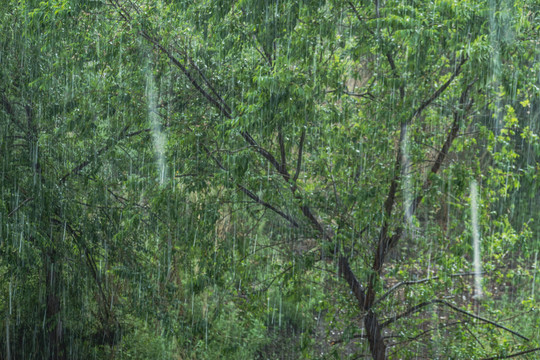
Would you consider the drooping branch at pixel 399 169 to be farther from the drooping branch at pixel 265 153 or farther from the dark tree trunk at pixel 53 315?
the dark tree trunk at pixel 53 315

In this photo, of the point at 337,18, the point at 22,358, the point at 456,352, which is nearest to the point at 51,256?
the point at 22,358

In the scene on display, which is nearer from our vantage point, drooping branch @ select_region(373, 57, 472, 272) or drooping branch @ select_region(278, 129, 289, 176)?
drooping branch @ select_region(373, 57, 472, 272)

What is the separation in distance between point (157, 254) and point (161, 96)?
189 centimetres

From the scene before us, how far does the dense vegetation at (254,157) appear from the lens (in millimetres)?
4957

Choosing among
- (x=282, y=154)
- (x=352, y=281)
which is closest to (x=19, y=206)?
(x=282, y=154)

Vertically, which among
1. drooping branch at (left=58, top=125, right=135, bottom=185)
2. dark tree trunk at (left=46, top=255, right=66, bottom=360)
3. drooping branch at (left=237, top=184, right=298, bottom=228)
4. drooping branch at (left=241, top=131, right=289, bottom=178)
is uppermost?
drooping branch at (left=58, top=125, right=135, bottom=185)

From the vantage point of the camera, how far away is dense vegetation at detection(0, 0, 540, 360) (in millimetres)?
4957

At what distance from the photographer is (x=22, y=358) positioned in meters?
6.77

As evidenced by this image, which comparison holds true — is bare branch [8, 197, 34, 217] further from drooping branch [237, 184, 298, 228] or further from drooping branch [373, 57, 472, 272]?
drooping branch [373, 57, 472, 272]

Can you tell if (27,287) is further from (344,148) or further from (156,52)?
(344,148)

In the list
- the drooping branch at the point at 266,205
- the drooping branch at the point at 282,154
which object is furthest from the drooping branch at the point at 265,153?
the drooping branch at the point at 266,205

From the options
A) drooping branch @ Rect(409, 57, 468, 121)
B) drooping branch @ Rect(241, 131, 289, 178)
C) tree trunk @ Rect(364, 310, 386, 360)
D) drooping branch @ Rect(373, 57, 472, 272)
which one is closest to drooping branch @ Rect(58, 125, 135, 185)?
drooping branch @ Rect(241, 131, 289, 178)

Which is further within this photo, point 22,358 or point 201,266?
point 22,358

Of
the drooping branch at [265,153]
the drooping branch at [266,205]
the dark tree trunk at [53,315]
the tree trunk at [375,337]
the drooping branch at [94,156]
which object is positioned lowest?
the tree trunk at [375,337]
